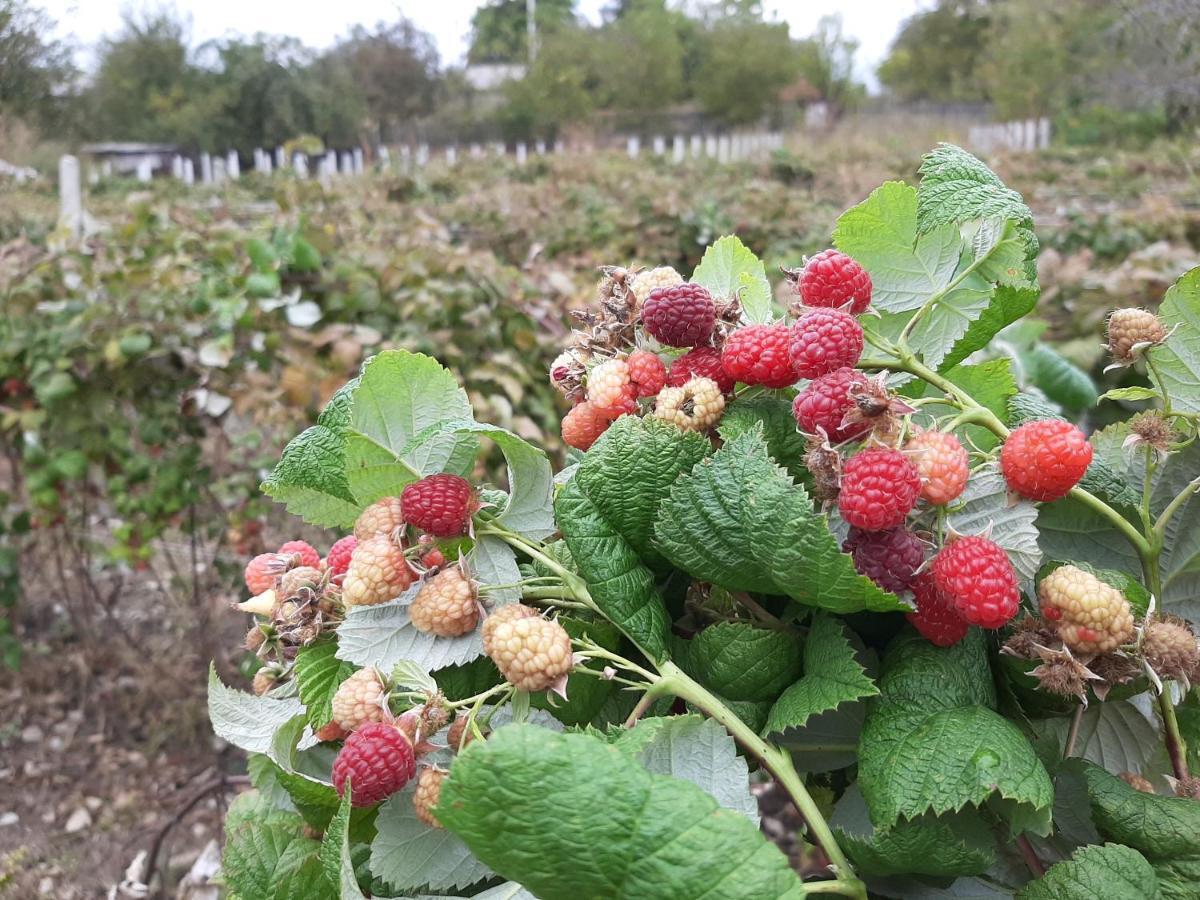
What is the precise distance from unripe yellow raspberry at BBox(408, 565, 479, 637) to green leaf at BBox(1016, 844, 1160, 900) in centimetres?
31

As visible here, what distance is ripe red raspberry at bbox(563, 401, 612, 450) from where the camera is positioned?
574 mm

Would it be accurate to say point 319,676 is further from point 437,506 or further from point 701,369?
point 701,369

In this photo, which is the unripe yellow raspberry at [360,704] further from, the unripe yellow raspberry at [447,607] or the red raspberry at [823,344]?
the red raspberry at [823,344]

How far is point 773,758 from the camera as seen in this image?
47 centimetres

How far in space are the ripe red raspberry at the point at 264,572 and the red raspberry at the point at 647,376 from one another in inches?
10.2

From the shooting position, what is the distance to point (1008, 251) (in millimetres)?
556

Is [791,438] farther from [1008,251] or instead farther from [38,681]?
[38,681]

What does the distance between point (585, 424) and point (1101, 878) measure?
35cm

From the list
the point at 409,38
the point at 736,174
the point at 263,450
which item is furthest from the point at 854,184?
the point at 409,38

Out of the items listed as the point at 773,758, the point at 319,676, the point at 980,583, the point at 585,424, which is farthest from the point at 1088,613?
the point at 319,676

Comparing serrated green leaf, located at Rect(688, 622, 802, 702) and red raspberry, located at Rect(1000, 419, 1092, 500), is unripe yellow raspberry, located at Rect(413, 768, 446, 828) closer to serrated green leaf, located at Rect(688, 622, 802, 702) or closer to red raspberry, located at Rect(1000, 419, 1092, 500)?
serrated green leaf, located at Rect(688, 622, 802, 702)

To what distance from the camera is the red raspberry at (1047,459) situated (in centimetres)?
47

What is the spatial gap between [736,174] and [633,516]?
9.07m

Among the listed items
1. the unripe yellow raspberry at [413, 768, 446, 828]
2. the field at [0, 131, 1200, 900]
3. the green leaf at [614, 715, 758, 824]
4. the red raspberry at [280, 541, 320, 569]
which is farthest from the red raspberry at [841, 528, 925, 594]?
the field at [0, 131, 1200, 900]
